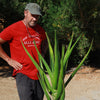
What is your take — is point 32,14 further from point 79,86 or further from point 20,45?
point 79,86

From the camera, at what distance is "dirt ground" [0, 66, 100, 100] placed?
17.9 feet

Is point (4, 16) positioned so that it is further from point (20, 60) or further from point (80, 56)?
point (20, 60)

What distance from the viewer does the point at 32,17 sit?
2590mm

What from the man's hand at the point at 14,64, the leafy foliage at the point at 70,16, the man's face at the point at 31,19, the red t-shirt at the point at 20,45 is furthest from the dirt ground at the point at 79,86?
the man's face at the point at 31,19

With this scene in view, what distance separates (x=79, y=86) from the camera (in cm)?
644

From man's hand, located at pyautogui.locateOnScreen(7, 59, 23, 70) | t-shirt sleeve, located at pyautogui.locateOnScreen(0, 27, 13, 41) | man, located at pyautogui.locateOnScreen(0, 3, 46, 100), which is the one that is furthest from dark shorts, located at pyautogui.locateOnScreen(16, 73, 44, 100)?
t-shirt sleeve, located at pyautogui.locateOnScreen(0, 27, 13, 41)

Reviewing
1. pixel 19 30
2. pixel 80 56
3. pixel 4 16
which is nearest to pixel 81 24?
pixel 80 56

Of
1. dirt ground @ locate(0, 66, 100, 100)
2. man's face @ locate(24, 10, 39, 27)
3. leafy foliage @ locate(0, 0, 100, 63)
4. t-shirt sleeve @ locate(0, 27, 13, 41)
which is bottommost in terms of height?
dirt ground @ locate(0, 66, 100, 100)

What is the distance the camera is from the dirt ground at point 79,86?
545 centimetres

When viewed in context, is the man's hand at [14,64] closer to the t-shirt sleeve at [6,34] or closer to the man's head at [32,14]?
the t-shirt sleeve at [6,34]

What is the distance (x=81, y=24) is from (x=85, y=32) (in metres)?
0.31

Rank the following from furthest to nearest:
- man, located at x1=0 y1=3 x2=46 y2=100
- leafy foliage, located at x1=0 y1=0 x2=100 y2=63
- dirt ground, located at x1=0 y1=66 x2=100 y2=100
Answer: leafy foliage, located at x1=0 y1=0 x2=100 y2=63, dirt ground, located at x1=0 y1=66 x2=100 y2=100, man, located at x1=0 y1=3 x2=46 y2=100

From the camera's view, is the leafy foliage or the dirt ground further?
the leafy foliage

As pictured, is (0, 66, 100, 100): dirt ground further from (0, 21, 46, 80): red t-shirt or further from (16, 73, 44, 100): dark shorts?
(0, 21, 46, 80): red t-shirt
